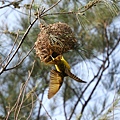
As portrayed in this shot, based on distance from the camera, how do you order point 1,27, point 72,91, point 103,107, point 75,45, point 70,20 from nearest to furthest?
1. point 75,45
2. point 1,27
3. point 70,20
4. point 103,107
5. point 72,91

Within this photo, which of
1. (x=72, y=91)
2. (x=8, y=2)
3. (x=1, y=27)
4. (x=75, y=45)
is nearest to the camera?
(x=75, y=45)

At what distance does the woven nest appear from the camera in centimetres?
132

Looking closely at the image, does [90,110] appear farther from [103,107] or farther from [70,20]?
[70,20]

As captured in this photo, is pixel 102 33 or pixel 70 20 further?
pixel 102 33

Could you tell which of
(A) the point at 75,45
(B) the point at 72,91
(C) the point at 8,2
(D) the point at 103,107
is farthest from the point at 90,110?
(A) the point at 75,45

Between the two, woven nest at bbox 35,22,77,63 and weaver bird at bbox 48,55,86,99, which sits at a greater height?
woven nest at bbox 35,22,77,63

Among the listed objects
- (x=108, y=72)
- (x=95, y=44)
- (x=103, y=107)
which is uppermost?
(x=95, y=44)

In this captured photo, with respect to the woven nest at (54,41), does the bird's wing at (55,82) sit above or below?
below

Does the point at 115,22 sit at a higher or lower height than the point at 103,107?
higher

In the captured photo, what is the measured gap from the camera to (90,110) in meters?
3.18

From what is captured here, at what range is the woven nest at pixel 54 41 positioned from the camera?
1317 millimetres

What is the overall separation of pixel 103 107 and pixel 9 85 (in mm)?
678

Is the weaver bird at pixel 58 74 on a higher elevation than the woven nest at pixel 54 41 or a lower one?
lower

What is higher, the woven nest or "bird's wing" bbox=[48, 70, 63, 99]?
the woven nest
